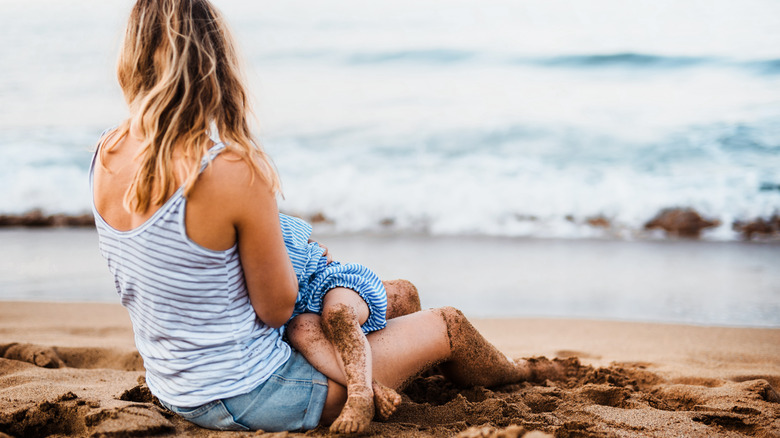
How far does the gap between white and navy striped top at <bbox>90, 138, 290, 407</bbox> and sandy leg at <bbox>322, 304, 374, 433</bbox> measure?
0.19m

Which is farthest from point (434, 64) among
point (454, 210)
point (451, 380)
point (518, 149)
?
point (451, 380)

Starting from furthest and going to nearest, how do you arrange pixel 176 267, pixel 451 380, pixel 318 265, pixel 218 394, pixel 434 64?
pixel 434 64
pixel 451 380
pixel 318 265
pixel 218 394
pixel 176 267

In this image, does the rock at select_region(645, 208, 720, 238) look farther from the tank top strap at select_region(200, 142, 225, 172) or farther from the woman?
the tank top strap at select_region(200, 142, 225, 172)

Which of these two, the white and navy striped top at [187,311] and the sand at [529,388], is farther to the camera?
the sand at [529,388]

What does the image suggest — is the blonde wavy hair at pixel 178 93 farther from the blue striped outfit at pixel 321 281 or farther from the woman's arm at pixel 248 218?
the blue striped outfit at pixel 321 281

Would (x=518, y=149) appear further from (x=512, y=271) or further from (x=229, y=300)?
(x=229, y=300)

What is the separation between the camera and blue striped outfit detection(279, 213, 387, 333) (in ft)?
6.79

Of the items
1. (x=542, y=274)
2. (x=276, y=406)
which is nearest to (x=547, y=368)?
(x=276, y=406)

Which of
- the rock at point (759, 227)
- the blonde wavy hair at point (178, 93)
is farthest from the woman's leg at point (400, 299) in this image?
the rock at point (759, 227)

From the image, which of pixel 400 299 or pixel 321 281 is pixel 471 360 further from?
pixel 321 281

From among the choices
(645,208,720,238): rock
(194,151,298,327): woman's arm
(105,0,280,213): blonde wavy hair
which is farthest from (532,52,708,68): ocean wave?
(194,151,298,327): woman's arm

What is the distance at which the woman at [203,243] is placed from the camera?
5.26 ft

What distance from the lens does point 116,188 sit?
172 cm

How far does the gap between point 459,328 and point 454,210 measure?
4811mm
